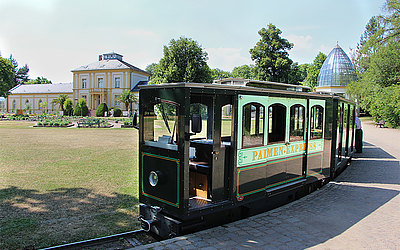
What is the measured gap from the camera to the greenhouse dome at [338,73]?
207 feet

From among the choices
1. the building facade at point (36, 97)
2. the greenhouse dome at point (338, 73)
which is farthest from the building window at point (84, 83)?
the greenhouse dome at point (338, 73)

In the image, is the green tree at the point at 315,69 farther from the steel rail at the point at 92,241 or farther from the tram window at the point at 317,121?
the steel rail at the point at 92,241

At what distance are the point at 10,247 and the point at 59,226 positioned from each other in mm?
988

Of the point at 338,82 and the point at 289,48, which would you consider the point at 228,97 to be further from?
the point at 338,82

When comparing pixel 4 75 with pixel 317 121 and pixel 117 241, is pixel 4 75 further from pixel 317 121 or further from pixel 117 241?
pixel 317 121

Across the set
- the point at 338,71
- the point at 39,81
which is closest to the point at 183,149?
the point at 338,71

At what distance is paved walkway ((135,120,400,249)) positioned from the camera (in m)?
5.04

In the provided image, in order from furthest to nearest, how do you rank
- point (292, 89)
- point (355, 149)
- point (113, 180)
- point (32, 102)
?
point (32, 102), point (355, 149), point (113, 180), point (292, 89)

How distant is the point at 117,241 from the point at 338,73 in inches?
2631

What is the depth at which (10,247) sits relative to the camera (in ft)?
16.1

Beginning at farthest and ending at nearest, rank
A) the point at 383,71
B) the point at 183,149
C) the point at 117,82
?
the point at 117,82
the point at 383,71
the point at 183,149

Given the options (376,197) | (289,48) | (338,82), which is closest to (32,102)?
(289,48)

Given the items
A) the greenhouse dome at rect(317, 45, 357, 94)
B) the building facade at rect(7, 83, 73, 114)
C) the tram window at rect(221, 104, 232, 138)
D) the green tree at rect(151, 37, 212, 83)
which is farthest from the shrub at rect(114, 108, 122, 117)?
the tram window at rect(221, 104, 232, 138)

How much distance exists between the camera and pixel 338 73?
206 feet
